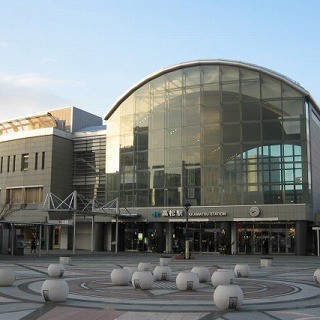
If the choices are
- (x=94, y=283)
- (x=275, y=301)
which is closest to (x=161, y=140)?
(x=94, y=283)

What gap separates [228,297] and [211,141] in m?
40.7

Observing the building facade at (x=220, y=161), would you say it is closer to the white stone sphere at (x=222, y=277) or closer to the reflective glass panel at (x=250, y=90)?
the reflective glass panel at (x=250, y=90)

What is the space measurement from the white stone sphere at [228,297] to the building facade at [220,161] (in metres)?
37.4

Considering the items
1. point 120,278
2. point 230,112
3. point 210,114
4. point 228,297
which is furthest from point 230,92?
point 228,297

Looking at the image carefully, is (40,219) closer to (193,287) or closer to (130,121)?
(130,121)

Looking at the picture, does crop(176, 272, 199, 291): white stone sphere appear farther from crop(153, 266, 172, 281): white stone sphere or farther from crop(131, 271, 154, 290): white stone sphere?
crop(153, 266, 172, 281): white stone sphere

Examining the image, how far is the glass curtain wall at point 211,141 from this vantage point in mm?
51156

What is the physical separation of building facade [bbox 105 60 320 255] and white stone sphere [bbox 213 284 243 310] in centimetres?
3742

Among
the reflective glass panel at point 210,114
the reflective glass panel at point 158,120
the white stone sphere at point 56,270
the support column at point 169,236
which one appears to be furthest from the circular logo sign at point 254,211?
the white stone sphere at point 56,270

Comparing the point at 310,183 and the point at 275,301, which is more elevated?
the point at 310,183

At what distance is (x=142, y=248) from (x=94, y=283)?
→ 37.0 meters

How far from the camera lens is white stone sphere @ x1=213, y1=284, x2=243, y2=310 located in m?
13.6

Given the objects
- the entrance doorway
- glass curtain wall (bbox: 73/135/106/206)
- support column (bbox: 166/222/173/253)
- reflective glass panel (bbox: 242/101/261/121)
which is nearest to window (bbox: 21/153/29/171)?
glass curtain wall (bbox: 73/135/106/206)

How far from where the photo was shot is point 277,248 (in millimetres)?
51844
